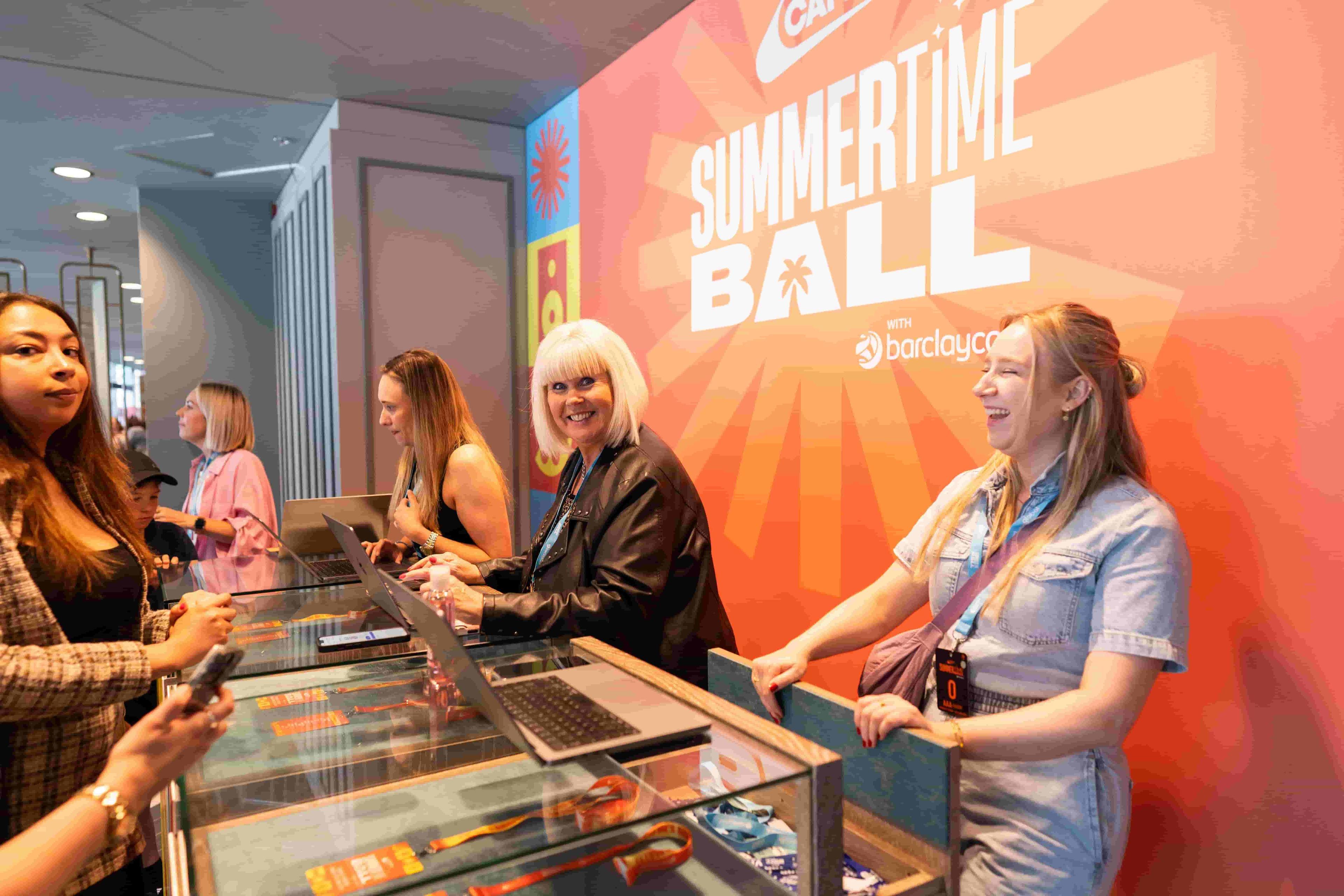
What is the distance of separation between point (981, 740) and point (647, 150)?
300 centimetres

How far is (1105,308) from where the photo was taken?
1.85 metres

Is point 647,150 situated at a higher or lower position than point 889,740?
higher

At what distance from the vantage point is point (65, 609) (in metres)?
1.43

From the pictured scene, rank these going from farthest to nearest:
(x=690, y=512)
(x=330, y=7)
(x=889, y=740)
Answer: (x=330, y=7) → (x=690, y=512) → (x=889, y=740)

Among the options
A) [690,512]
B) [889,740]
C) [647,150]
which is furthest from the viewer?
Result: [647,150]

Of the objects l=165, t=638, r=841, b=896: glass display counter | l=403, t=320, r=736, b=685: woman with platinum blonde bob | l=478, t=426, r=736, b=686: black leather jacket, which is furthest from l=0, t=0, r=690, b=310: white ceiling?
l=165, t=638, r=841, b=896: glass display counter

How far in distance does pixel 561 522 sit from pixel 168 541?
2255 millimetres

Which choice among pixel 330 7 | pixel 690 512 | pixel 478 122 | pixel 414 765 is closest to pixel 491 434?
pixel 478 122

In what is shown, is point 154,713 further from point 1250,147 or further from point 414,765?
point 1250,147

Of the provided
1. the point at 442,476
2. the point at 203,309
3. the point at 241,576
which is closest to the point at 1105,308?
the point at 442,476

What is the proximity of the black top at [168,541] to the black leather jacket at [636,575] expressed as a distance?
7.25 ft

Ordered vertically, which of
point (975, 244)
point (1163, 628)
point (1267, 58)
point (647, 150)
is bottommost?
point (1163, 628)

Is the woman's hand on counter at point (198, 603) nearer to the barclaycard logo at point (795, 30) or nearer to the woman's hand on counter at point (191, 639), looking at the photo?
the woman's hand on counter at point (191, 639)

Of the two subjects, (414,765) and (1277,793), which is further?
(1277,793)
